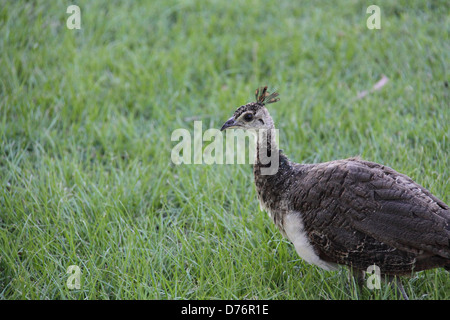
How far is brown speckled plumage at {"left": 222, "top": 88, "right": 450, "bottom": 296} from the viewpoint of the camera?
304 centimetres

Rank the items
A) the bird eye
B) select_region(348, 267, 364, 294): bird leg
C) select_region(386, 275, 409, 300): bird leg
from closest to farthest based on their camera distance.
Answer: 1. select_region(386, 275, 409, 300): bird leg
2. select_region(348, 267, 364, 294): bird leg
3. the bird eye

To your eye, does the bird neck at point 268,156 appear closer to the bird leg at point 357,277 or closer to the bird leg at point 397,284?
the bird leg at point 357,277

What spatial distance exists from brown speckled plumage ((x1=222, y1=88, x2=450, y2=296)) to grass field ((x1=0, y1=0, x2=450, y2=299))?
12.3 inches

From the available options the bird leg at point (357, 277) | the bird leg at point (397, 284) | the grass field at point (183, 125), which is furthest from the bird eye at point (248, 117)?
the bird leg at point (397, 284)

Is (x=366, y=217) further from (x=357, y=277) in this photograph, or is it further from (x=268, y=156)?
(x=268, y=156)

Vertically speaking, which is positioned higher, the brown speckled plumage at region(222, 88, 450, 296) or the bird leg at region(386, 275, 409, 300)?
the brown speckled plumage at region(222, 88, 450, 296)

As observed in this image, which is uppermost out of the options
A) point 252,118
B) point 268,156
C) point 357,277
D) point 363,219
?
point 252,118

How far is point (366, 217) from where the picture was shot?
3150mm

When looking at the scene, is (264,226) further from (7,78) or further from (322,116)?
(7,78)

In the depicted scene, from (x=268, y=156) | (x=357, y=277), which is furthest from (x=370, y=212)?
(x=268, y=156)

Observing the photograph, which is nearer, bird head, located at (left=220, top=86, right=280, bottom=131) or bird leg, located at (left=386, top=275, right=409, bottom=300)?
bird leg, located at (left=386, top=275, right=409, bottom=300)

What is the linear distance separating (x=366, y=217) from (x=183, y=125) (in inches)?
107

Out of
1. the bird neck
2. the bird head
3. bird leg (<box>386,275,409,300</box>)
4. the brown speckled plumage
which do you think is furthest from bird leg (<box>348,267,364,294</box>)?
the bird head

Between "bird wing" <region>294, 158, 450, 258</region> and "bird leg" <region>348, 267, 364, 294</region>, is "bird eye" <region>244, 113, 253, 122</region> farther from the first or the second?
"bird leg" <region>348, 267, 364, 294</region>
